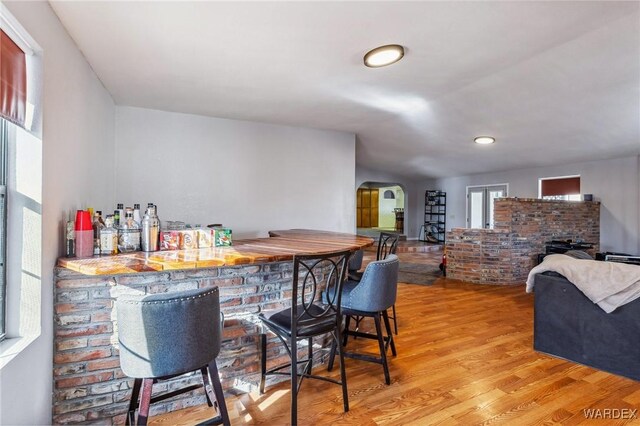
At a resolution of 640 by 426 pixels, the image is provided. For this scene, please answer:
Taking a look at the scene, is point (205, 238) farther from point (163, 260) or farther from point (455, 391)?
point (455, 391)

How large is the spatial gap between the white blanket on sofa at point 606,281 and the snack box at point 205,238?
9.42ft

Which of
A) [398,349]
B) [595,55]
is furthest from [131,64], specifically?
[595,55]

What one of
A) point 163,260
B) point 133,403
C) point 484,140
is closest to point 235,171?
point 163,260

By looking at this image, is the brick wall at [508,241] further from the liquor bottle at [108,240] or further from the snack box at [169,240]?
the liquor bottle at [108,240]

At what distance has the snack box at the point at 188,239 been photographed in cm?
214

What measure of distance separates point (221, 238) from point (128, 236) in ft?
1.91

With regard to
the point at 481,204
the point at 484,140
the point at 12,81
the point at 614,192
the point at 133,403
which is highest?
the point at 484,140

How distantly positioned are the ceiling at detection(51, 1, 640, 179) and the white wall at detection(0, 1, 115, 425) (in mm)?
208

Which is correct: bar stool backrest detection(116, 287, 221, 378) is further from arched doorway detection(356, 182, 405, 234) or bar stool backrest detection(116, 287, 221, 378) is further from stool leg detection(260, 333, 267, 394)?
arched doorway detection(356, 182, 405, 234)

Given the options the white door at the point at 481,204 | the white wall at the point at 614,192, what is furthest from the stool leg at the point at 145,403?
the white door at the point at 481,204

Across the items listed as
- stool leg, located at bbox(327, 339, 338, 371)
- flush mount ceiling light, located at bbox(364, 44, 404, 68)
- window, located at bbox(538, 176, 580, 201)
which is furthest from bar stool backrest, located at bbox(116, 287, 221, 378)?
window, located at bbox(538, 176, 580, 201)

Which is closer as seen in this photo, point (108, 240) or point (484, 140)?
point (108, 240)

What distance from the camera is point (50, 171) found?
5.48 feet

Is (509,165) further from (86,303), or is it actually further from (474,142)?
(86,303)
